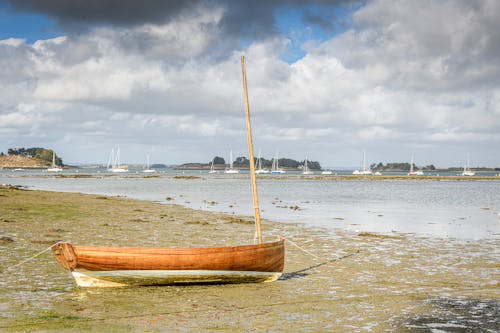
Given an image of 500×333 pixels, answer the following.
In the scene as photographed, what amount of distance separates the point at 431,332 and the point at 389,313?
5.34ft

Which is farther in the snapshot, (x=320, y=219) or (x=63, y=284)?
(x=320, y=219)

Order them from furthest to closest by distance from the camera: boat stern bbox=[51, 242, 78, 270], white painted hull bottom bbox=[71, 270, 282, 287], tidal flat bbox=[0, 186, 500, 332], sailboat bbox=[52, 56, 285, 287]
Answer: white painted hull bottom bbox=[71, 270, 282, 287] → sailboat bbox=[52, 56, 285, 287] → boat stern bbox=[51, 242, 78, 270] → tidal flat bbox=[0, 186, 500, 332]

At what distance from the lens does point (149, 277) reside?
44.5 feet

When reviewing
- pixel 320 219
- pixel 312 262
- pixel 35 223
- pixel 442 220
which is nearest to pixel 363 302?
pixel 312 262

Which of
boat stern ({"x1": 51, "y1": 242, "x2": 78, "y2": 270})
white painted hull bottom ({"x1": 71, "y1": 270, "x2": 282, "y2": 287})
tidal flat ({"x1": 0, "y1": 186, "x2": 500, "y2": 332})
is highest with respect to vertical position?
boat stern ({"x1": 51, "y1": 242, "x2": 78, "y2": 270})

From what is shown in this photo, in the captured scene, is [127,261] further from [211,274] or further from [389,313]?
[389,313]

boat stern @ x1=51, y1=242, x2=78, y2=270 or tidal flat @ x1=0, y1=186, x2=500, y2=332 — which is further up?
boat stern @ x1=51, y1=242, x2=78, y2=270

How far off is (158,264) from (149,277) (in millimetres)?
513

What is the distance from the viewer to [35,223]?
1078 inches

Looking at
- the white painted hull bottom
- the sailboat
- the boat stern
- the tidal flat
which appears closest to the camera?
the tidal flat

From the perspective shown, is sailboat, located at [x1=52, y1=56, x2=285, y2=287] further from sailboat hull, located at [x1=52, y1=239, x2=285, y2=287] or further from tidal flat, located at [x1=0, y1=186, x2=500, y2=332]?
tidal flat, located at [x1=0, y1=186, x2=500, y2=332]

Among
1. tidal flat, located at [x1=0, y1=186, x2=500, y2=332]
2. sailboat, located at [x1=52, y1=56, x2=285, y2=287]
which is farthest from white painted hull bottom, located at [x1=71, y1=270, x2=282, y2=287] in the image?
tidal flat, located at [x1=0, y1=186, x2=500, y2=332]

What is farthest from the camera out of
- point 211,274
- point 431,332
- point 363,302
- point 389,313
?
point 211,274

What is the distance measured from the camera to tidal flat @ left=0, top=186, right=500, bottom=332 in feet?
35.4
